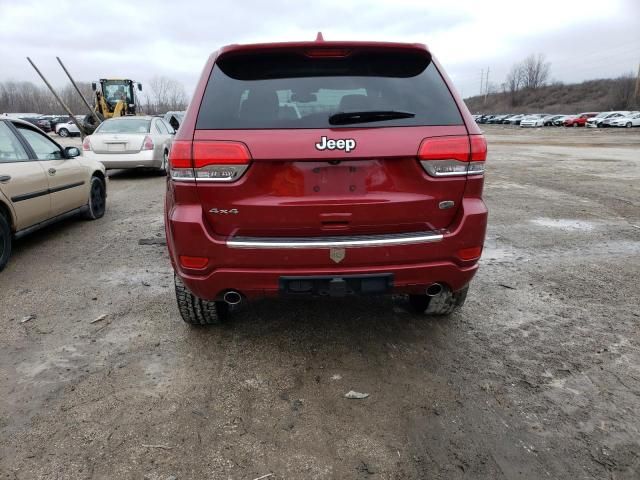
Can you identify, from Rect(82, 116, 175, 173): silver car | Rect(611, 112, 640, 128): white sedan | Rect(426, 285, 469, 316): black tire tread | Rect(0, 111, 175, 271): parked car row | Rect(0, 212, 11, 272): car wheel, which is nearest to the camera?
Rect(426, 285, 469, 316): black tire tread

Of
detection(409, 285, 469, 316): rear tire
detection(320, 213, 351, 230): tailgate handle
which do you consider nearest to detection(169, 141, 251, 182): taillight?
detection(320, 213, 351, 230): tailgate handle

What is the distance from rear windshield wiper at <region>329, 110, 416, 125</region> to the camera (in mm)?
2559

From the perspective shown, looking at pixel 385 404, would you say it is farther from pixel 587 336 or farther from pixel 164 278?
pixel 164 278

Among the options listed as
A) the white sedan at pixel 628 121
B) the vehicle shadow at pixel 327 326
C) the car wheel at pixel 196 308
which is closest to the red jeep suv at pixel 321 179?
the car wheel at pixel 196 308

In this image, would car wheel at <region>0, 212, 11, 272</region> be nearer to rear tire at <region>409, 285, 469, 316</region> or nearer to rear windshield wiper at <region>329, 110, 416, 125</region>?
rear windshield wiper at <region>329, 110, 416, 125</region>

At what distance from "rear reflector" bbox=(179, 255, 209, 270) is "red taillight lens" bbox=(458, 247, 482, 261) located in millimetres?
1450

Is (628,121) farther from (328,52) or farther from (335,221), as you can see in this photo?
(335,221)

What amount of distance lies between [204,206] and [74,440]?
4.43 ft

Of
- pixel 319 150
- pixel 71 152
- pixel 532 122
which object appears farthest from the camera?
pixel 532 122

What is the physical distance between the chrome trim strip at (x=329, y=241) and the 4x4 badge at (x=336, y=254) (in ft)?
0.08

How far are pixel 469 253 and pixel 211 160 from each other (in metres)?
1.55

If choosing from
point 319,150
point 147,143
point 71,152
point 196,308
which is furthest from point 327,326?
point 147,143

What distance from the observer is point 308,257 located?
102 inches

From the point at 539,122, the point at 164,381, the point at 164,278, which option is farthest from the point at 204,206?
the point at 539,122
